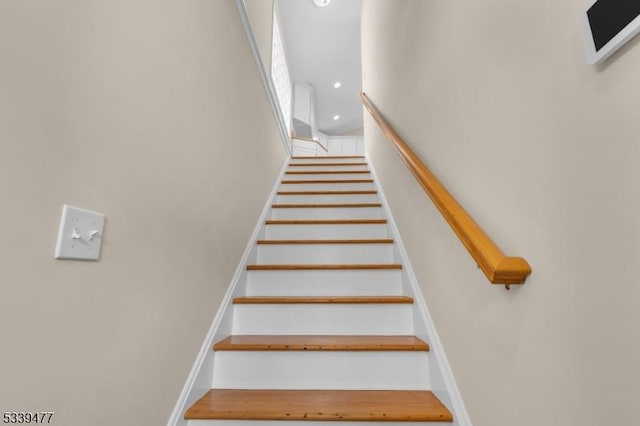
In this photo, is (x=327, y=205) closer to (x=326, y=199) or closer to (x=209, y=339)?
(x=326, y=199)

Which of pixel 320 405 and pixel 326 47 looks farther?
pixel 326 47

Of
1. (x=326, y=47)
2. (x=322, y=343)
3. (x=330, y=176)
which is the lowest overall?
(x=322, y=343)

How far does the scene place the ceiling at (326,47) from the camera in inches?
185

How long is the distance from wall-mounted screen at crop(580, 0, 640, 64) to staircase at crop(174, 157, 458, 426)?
1088 millimetres

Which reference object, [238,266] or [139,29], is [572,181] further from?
[238,266]

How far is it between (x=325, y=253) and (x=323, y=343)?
781 mm

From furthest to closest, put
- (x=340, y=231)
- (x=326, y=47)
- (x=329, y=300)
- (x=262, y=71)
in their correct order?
(x=326, y=47) < (x=262, y=71) < (x=340, y=231) < (x=329, y=300)

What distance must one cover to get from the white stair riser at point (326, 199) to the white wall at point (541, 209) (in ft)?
5.01

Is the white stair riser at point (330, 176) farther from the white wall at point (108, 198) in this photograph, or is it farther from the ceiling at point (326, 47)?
the ceiling at point (326, 47)

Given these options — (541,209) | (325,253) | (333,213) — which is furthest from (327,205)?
(541,209)

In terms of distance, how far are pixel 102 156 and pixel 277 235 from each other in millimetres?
1673

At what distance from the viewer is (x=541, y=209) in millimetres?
705

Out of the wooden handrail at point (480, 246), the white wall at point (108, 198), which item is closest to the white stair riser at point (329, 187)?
the white wall at point (108, 198)

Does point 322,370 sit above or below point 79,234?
below
